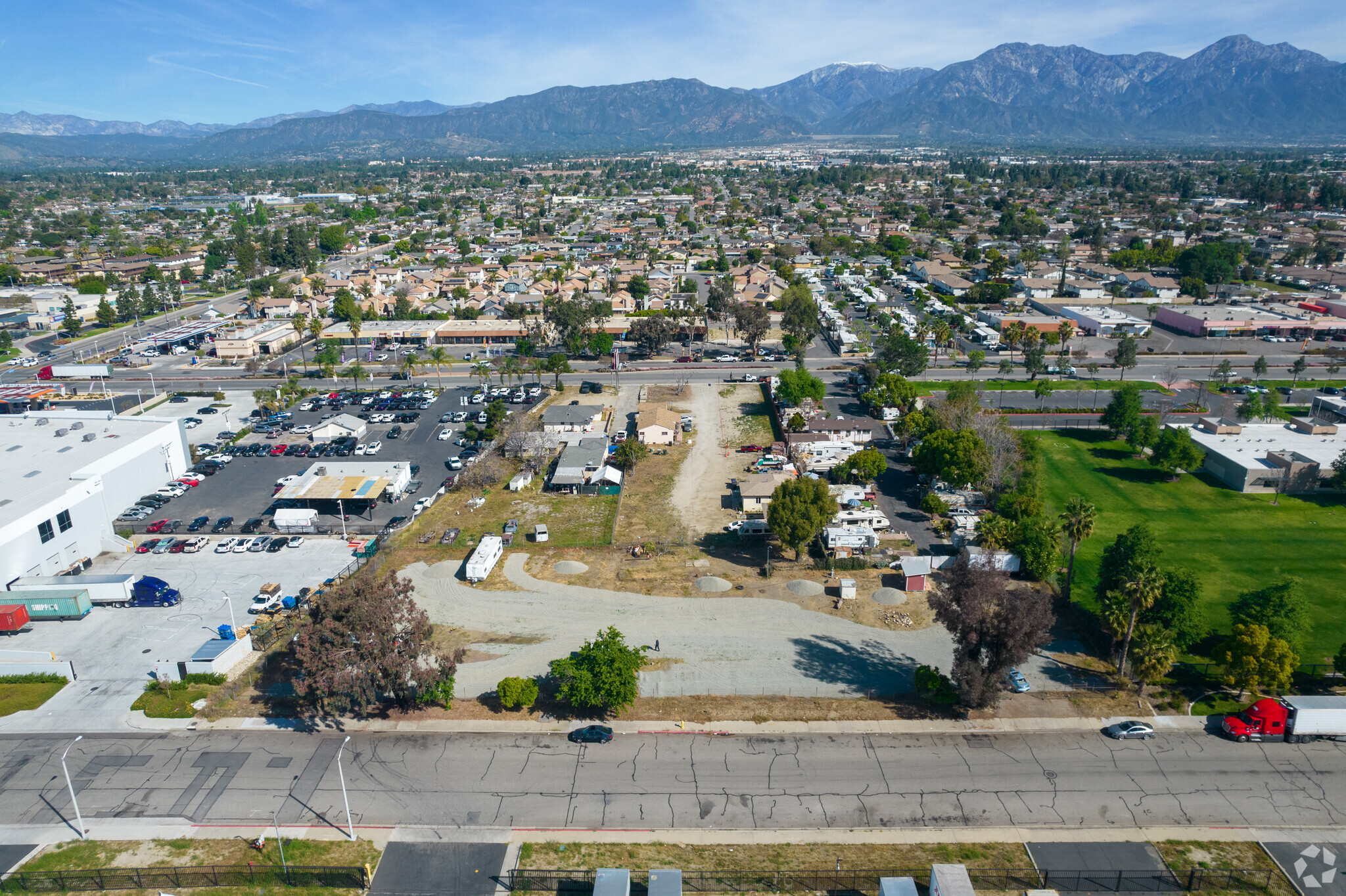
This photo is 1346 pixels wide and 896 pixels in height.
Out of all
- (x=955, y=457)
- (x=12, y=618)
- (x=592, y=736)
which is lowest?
(x=592, y=736)

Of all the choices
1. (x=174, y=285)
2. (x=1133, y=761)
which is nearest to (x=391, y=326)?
(x=174, y=285)

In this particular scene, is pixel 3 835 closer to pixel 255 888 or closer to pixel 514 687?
pixel 255 888

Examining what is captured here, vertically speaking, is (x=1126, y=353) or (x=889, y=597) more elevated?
(x=1126, y=353)

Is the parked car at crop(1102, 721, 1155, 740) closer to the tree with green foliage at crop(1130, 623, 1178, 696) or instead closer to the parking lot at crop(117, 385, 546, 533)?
the tree with green foliage at crop(1130, 623, 1178, 696)

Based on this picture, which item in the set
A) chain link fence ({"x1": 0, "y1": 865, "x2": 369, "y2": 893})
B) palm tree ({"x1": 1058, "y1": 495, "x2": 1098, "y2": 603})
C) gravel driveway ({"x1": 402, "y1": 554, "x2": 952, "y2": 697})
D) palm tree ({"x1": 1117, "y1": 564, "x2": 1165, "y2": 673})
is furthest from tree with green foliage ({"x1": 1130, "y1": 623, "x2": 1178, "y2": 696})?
chain link fence ({"x1": 0, "y1": 865, "x2": 369, "y2": 893})

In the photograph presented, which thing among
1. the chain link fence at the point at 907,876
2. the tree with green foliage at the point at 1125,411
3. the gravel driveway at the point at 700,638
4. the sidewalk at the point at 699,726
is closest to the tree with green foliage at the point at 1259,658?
the sidewalk at the point at 699,726

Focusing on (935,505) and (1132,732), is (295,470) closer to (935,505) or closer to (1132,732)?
(935,505)

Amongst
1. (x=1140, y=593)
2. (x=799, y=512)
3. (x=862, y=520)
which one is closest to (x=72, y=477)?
(x=799, y=512)
